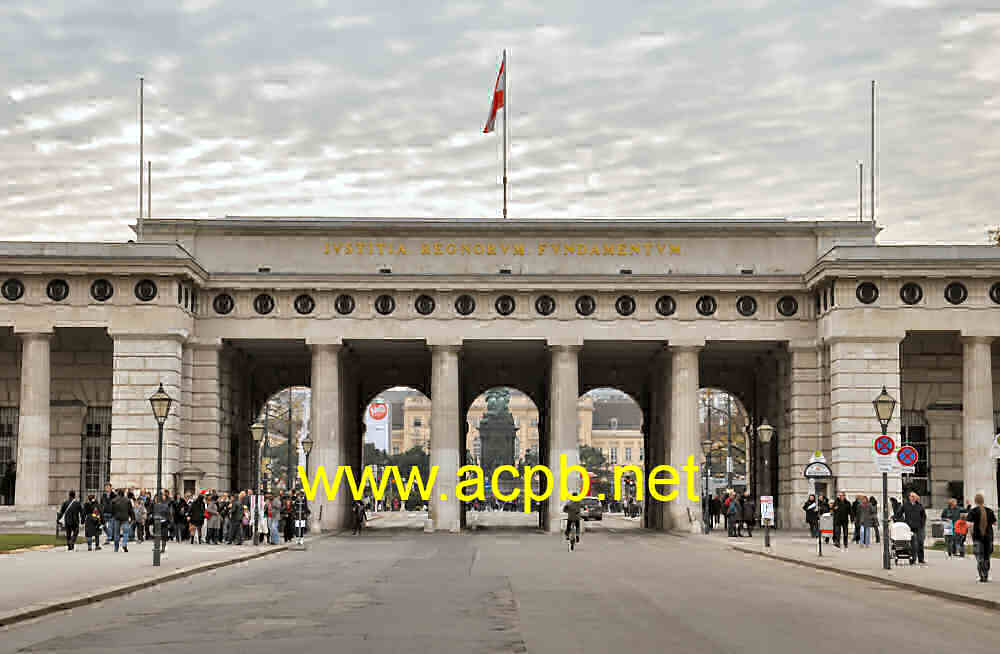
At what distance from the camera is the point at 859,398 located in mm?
62781

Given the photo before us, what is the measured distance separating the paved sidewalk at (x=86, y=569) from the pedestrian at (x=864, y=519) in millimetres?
20125

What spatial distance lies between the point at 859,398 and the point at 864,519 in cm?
1287

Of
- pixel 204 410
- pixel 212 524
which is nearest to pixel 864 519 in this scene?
pixel 212 524

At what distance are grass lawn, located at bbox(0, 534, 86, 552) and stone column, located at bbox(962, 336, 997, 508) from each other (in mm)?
36655

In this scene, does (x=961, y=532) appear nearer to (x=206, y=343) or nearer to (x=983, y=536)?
(x=983, y=536)

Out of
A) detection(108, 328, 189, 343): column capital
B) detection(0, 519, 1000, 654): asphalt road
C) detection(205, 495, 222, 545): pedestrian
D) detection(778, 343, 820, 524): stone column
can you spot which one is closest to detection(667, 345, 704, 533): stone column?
detection(778, 343, 820, 524): stone column

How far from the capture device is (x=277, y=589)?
1156 inches

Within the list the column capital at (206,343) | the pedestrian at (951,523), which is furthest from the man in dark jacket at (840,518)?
the column capital at (206,343)

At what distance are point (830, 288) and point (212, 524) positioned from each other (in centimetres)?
2841

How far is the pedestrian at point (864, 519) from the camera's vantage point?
167 ft

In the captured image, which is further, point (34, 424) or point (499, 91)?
point (499, 91)

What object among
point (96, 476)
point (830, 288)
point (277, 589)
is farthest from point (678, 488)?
point (277, 589)

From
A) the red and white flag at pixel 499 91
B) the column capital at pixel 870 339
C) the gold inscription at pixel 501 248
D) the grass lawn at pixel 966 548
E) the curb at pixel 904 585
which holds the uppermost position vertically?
the red and white flag at pixel 499 91

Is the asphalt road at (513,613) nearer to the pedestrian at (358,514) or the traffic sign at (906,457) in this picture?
the traffic sign at (906,457)
